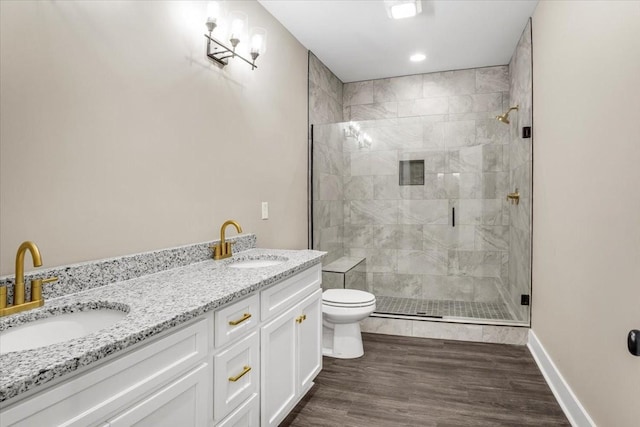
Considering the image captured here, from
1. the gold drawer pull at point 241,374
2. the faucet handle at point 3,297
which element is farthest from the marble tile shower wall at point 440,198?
the faucet handle at point 3,297

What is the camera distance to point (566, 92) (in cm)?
209

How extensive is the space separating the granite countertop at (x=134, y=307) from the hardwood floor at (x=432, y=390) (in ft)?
2.71

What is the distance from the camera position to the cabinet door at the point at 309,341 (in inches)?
79.5

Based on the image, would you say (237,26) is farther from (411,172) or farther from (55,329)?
(411,172)

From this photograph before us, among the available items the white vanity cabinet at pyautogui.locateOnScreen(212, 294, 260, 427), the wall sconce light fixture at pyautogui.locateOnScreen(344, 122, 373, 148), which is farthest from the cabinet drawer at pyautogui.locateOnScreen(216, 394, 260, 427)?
the wall sconce light fixture at pyautogui.locateOnScreen(344, 122, 373, 148)

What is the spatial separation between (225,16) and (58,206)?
1474 millimetres

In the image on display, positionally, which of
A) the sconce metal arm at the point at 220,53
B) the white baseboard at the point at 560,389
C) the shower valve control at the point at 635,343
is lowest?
the white baseboard at the point at 560,389

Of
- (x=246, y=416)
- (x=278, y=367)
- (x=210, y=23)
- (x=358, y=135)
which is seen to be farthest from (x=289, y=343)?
(x=358, y=135)

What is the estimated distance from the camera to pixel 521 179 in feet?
10.3

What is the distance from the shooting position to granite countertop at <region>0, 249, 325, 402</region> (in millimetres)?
739

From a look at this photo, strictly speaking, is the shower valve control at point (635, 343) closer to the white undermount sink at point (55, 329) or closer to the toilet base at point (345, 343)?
the white undermount sink at point (55, 329)

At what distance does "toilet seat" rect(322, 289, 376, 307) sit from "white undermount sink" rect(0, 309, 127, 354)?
5.76 ft

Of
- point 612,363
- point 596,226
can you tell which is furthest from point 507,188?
point 612,363

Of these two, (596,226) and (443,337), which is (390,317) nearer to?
(443,337)
